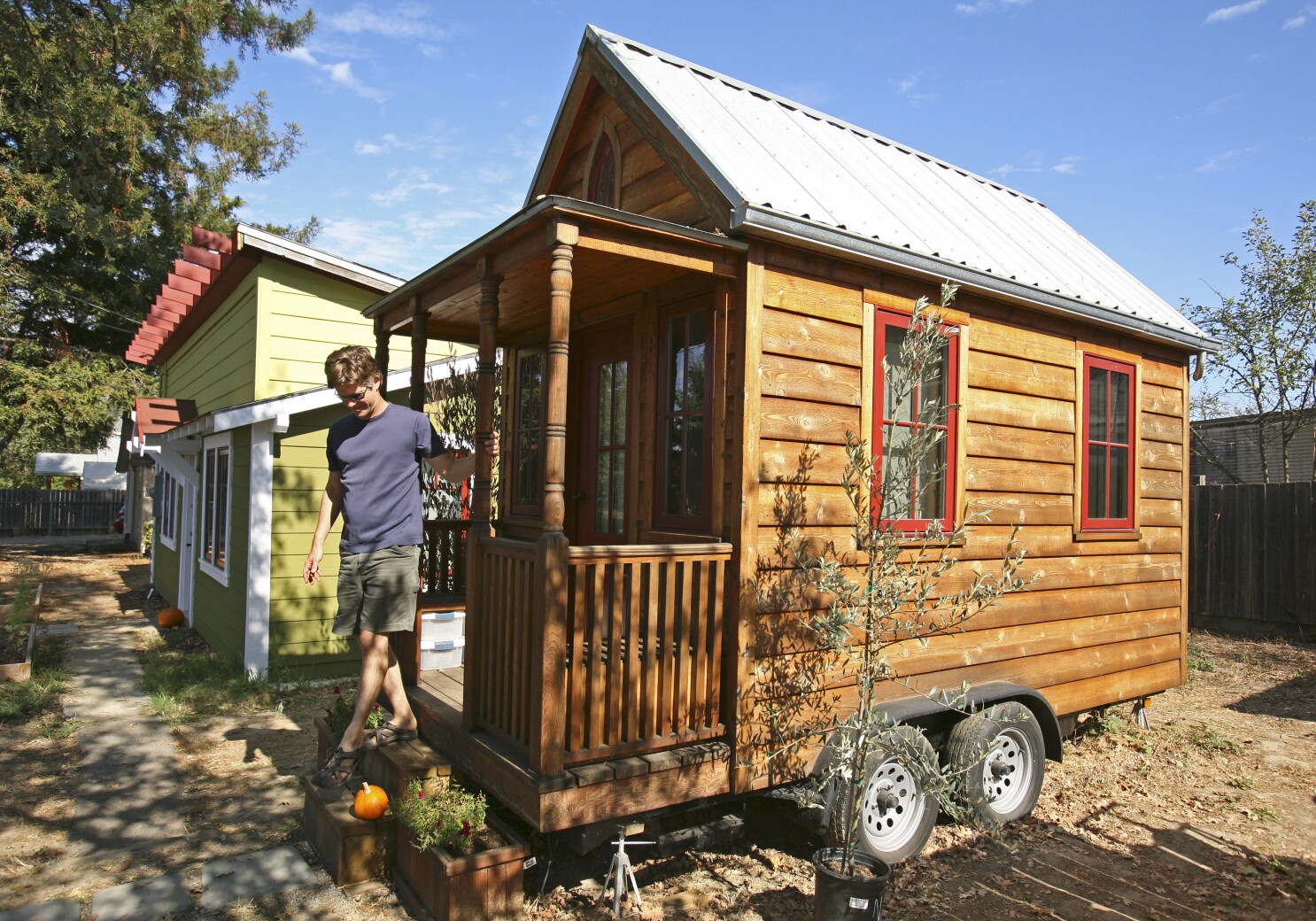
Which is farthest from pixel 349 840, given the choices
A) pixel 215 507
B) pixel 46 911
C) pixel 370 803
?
pixel 215 507

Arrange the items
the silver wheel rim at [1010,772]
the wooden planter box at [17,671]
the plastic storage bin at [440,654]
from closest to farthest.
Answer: the silver wheel rim at [1010,772], the plastic storage bin at [440,654], the wooden planter box at [17,671]

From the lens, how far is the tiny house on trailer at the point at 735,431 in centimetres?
367

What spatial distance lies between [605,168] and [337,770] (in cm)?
398

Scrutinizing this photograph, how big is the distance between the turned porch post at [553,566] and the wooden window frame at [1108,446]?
3882 mm

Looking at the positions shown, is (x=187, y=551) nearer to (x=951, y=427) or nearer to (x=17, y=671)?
(x=17, y=671)

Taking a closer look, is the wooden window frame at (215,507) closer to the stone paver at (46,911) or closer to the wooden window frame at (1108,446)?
the stone paver at (46,911)

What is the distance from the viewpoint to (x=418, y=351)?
525 centimetres

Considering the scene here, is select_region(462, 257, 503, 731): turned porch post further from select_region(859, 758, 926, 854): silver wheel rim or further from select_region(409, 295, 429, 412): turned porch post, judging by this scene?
select_region(859, 758, 926, 854): silver wheel rim

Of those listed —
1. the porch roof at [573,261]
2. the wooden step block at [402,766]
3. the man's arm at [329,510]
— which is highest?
the porch roof at [573,261]

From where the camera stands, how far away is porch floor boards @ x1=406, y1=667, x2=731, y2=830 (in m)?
3.40

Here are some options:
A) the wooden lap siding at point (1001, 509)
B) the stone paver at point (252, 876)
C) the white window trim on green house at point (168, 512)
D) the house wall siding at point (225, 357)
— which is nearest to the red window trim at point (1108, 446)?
the wooden lap siding at point (1001, 509)

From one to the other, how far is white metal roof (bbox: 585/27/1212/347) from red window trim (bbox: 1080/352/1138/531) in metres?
0.32

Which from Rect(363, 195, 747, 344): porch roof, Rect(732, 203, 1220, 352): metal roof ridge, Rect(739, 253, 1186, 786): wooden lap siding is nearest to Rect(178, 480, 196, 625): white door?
Rect(363, 195, 747, 344): porch roof

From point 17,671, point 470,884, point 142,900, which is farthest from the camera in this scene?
point 17,671
